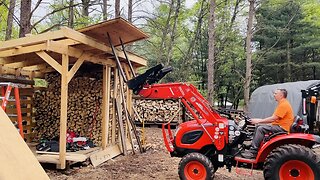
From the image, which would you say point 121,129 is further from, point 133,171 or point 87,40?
point 87,40

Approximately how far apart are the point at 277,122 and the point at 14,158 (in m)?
4.30

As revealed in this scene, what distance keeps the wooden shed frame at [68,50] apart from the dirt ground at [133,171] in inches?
11.3

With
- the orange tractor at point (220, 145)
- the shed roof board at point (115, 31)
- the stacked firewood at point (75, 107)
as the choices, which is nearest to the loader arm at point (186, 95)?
the orange tractor at point (220, 145)

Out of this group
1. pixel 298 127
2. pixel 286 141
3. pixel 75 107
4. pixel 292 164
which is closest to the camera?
pixel 292 164

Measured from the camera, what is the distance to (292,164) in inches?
170

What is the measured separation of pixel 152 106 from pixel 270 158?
367 inches

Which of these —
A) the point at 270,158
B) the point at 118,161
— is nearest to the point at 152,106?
the point at 118,161

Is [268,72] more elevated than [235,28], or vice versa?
[235,28]

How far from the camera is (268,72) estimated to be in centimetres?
2073

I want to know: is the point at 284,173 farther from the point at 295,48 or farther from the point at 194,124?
the point at 295,48

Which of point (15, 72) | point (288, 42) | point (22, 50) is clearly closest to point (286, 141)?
point (22, 50)

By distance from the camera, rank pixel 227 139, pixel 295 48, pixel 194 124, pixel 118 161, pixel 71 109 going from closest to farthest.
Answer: pixel 227 139, pixel 194 124, pixel 118 161, pixel 71 109, pixel 295 48

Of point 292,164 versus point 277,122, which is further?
point 277,122

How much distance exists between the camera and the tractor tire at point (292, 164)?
4.21m
